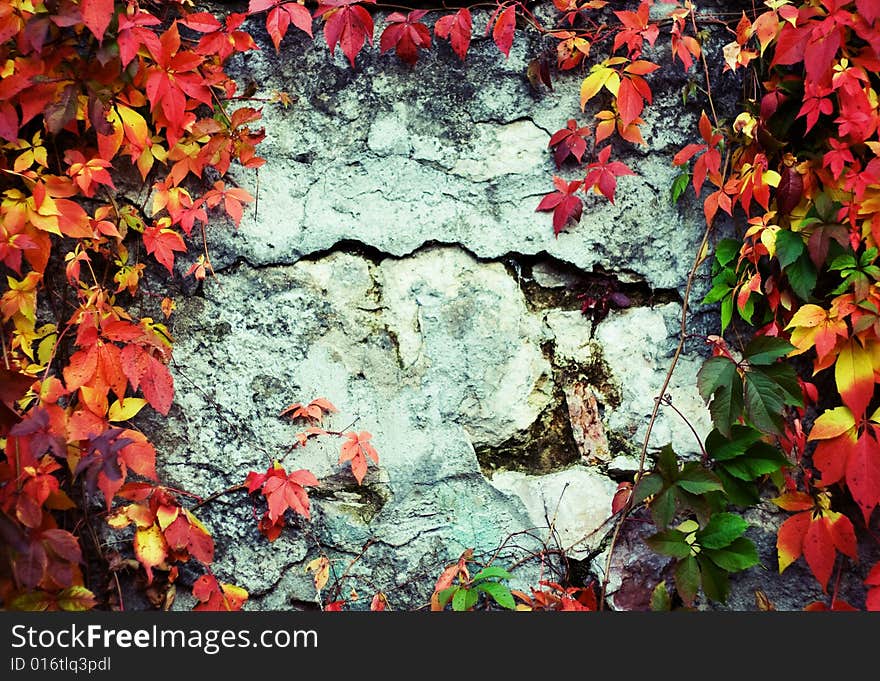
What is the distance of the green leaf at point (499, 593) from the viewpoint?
4.70ft

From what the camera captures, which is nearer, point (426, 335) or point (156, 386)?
point (156, 386)

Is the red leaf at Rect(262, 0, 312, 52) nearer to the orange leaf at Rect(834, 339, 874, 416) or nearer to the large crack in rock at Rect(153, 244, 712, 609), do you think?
the large crack in rock at Rect(153, 244, 712, 609)

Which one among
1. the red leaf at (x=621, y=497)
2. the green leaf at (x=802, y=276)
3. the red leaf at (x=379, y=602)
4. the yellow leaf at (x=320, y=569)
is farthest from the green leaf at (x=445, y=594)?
the green leaf at (x=802, y=276)

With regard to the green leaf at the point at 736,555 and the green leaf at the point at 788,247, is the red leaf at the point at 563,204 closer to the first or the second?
the green leaf at the point at 788,247

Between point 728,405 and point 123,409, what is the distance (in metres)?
1.18

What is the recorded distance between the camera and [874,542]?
1.50 meters

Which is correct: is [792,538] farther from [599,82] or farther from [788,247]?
[599,82]

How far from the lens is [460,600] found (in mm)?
1432

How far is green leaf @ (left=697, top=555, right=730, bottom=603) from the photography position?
1.42 m

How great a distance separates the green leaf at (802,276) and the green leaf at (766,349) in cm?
11

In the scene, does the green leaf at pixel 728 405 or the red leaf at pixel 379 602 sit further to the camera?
the red leaf at pixel 379 602

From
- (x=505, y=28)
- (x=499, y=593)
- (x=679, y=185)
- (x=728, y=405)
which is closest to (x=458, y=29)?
(x=505, y=28)

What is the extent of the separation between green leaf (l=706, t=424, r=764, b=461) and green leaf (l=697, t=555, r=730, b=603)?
22cm

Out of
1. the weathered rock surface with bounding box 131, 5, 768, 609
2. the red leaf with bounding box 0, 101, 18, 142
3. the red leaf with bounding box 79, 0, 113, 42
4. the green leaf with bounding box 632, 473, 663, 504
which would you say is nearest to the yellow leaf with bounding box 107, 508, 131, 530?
the weathered rock surface with bounding box 131, 5, 768, 609
